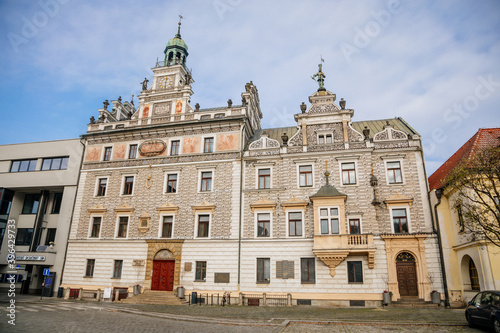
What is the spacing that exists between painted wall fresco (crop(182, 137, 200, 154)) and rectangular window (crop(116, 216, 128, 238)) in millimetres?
8015

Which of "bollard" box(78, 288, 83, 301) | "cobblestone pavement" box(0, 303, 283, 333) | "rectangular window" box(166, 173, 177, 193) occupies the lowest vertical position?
"cobblestone pavement" box(0, 303, 283, 333)

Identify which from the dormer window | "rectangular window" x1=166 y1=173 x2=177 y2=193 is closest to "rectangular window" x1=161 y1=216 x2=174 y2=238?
"rectangular window" x1=166 y1=173 x2=177 y2=193

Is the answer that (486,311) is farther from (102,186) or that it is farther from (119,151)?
(102,186)

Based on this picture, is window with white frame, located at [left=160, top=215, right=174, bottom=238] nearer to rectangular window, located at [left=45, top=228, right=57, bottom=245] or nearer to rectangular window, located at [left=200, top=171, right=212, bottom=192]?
rectangular window, located at [left=200, top=171, right=212, bottom=192]

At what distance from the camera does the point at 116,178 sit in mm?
31797

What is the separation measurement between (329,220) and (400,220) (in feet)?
17.0

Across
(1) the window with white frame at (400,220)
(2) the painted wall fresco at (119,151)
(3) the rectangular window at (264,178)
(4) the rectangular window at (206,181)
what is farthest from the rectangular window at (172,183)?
(1) the window with white frame at (400,220)

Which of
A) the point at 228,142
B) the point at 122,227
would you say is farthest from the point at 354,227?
the point at 122,227

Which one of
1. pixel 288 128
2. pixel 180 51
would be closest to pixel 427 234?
pixel 288 128

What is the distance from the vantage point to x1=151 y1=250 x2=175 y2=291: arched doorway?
2742cm

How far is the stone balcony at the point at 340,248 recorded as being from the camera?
23.9 metres

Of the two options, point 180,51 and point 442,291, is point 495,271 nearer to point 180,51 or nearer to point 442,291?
point 442,291

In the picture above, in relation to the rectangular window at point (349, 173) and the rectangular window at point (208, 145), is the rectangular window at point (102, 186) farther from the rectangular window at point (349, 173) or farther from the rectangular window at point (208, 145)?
the rectangular window at point (349, 173)

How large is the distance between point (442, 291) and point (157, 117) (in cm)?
2750
